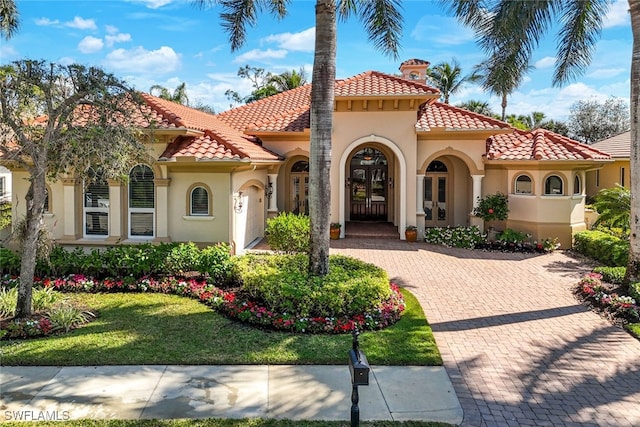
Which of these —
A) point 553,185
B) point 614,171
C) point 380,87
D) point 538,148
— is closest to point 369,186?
point 380,87

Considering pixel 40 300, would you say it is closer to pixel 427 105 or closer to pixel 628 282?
pixel 628 282

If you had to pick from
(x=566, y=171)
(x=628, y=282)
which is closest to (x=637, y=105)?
(x=628, y=282)

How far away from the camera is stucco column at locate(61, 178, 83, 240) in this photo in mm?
13617

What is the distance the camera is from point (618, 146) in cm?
2748

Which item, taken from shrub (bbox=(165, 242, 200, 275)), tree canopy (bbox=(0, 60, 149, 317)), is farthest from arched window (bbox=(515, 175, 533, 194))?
tree canopy (bbox=(0, 60, 149, 317))

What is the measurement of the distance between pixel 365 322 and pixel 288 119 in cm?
1362

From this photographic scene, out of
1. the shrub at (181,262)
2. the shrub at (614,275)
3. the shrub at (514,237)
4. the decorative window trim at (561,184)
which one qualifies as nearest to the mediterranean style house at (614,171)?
the decorative window trim at (561,184)

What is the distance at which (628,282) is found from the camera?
34.6 feet

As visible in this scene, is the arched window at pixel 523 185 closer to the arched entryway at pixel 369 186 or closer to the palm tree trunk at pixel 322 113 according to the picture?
the arched entryway at pixel 369 186

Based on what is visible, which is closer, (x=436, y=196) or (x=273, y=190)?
(x=273, y=190)

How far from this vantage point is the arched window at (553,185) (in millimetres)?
17234

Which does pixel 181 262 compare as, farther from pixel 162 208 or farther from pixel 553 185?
pixel 553 185

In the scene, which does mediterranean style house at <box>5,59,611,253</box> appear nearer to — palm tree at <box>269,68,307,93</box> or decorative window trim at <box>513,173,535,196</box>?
decorative window trim at <box>513,173,535,196</box>

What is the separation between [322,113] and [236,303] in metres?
4.58
